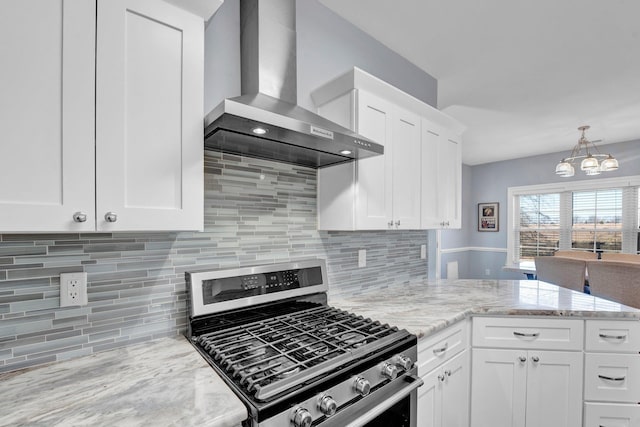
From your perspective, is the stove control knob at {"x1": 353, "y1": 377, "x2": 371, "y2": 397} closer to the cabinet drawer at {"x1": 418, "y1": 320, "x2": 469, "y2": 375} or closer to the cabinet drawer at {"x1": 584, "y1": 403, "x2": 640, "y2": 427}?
the cabinet drawer at {"x1": 418, "y1": 320, "x2": 469, "y2": 375}

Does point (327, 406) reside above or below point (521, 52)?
below

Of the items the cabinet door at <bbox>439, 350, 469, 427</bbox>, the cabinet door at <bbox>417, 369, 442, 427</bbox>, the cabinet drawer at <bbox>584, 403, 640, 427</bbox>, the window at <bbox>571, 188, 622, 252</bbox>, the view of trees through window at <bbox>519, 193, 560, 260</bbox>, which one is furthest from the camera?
the view of trees through window at <bbox>519, 193, 560, 260</bbox>

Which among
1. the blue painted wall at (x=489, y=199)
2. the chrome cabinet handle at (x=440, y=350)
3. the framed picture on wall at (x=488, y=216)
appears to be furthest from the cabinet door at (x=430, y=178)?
the framed picture on wall at (x=488, y=216)

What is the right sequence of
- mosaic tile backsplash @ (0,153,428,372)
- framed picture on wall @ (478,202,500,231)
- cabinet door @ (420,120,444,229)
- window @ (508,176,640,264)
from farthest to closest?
1. framed picture on wall @ (478,202,500,231)
2. window @ (508,176,640,264)
3. cabinet door @ (420,120,444,229)
4. mosaic tile backsplash @ (0,153,428,372)

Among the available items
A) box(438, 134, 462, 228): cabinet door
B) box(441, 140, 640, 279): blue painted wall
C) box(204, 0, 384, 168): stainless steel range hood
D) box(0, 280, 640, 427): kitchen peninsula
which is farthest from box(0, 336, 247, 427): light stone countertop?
box(441, 140, 640, 279): blue painted wall

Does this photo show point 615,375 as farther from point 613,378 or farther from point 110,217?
point 110,217

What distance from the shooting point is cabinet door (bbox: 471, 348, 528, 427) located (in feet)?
5.79

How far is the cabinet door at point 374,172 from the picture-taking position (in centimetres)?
172

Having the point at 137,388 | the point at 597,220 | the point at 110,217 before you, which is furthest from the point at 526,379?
the point at 597,220

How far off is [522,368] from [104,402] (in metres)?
2.01

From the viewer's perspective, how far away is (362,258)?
2.15 meters

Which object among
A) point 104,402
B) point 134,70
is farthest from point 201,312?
point 134,70

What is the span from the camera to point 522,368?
5.78ft

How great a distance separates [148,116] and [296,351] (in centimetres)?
95
